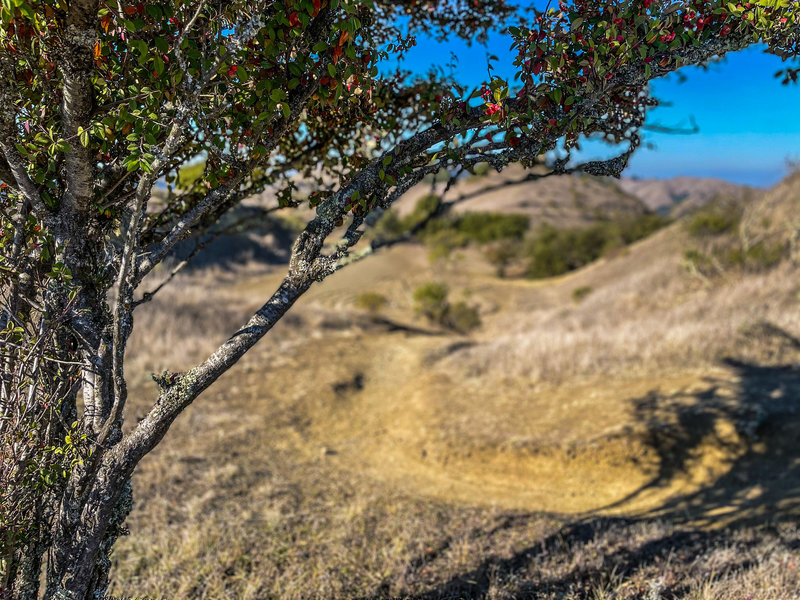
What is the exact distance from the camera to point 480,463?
7.20 meters

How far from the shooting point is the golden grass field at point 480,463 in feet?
12.9

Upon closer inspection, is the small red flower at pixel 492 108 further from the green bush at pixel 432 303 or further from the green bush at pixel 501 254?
the green bush at pixel 501 254

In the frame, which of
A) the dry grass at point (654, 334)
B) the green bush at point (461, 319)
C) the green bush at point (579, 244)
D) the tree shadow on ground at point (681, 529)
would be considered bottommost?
the tree shadow on ground at point (681, 529)

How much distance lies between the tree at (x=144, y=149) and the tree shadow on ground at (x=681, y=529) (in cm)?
249

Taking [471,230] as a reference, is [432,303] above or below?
below

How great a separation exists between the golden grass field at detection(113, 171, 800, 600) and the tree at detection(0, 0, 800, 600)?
1.91m

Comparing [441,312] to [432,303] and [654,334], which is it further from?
[654,334]

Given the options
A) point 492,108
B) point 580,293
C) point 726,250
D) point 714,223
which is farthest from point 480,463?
point 714,223

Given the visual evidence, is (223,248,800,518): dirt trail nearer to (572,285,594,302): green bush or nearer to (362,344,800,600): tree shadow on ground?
(362,344,800,600): tree shadow on ground

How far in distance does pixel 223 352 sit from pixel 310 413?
23.0 ft

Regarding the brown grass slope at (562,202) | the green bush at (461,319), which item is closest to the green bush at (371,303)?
the green bush at (461,319)

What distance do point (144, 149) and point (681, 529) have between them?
5378 mm

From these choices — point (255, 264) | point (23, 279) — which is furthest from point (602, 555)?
point (255, 264)

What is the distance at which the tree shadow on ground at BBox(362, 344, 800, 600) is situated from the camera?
Answer: 12.1ft
